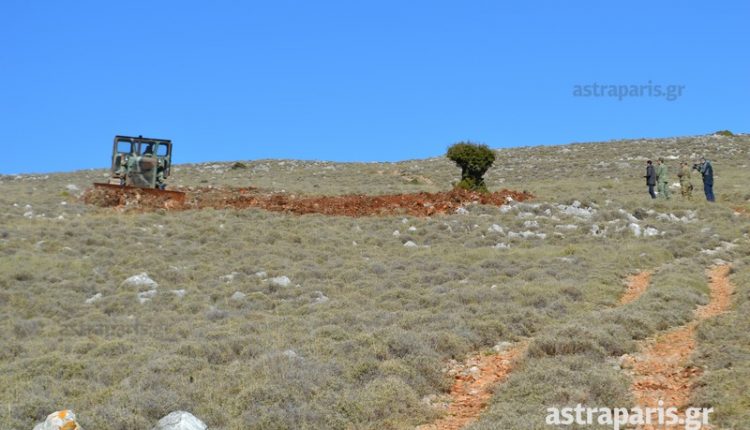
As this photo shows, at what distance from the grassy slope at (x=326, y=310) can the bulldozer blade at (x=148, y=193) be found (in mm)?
1380

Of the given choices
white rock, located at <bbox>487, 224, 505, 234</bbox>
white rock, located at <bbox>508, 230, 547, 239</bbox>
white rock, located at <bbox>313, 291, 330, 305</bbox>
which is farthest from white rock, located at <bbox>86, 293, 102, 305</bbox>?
white rock, located at <bbox>508, 230, 547, 239</bbox>

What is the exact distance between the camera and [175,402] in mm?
7531

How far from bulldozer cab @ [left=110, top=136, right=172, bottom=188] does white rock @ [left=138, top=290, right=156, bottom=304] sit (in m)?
14.2

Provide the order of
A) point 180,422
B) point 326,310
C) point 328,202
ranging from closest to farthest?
point 180,422, point 326,310, point 328,202

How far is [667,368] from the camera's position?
28.7ft

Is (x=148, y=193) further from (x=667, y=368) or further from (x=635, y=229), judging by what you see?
(x=667, y=368)

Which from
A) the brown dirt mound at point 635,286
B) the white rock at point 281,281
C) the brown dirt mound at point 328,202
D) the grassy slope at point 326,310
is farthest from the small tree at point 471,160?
the white rock at point 281,281

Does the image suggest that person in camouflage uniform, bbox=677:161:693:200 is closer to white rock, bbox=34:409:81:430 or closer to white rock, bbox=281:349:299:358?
white rock, bbox=281:349:299:358

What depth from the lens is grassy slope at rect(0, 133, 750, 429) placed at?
765 cm

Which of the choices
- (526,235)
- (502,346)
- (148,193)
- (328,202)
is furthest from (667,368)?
(148,193)

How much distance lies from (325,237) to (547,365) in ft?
→ 42.3

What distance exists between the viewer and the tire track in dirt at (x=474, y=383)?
7617mm

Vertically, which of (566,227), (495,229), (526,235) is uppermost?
(566,227)

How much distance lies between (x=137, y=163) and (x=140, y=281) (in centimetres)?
1371
